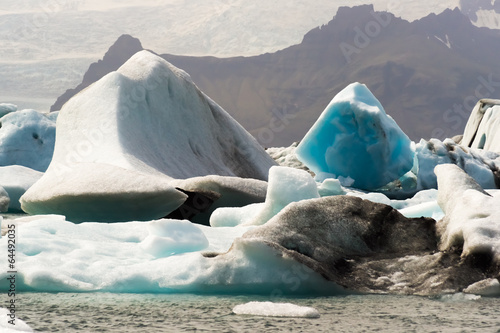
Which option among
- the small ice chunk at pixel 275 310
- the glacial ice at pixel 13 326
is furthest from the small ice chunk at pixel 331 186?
the glacial ice at pixel 13 326

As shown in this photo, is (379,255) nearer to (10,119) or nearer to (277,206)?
(277,206)

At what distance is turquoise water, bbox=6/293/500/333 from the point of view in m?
2.12

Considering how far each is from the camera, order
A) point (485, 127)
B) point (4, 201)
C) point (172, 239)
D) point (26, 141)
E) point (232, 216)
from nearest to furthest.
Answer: point (172, 239) < point (232, 216) < point (4, 201) < point (26, 141) < point (485, 127)

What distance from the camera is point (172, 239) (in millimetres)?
3381

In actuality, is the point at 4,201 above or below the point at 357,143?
below

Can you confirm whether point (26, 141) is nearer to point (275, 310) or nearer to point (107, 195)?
point (107, 195)

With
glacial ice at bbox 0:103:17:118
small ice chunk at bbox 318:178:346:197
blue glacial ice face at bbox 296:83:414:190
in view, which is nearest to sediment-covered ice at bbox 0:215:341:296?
small ice chunk at bbox 318:178:346:197

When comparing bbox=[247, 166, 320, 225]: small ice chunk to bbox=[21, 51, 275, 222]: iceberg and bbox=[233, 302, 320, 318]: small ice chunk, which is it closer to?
bbox=[21, 51, 275, 222]: iceberg

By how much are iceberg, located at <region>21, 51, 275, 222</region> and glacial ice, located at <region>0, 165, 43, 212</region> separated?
4.20 ft

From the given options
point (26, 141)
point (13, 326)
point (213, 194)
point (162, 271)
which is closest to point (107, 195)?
point (213, 194)

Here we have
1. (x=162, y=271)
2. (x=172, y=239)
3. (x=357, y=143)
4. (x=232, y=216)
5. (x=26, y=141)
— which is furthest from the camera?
(x=26, y=141)

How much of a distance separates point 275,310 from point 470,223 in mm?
Result: 1258

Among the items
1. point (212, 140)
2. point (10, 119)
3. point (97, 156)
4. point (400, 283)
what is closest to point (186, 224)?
point (400, 283)

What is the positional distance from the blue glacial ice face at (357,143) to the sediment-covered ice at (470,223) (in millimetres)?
6630
